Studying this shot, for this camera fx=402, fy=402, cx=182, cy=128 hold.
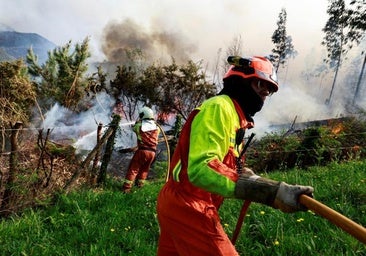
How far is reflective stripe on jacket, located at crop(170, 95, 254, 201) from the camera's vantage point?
6.96ft

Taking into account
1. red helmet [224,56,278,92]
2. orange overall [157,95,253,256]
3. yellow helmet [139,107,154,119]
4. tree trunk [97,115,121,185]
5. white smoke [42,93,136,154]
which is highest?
red helmet [224,56,278,92]

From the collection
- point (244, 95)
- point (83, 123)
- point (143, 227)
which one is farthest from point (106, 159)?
point (83, 123)

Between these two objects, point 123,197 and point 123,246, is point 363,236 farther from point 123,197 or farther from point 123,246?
point 123,197

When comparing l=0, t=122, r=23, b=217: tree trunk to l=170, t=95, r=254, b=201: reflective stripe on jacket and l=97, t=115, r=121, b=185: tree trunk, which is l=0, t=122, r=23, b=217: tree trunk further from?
l=170, t=95, r=254, b=201: reflective stripe on jacket

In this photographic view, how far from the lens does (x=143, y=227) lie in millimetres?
5090

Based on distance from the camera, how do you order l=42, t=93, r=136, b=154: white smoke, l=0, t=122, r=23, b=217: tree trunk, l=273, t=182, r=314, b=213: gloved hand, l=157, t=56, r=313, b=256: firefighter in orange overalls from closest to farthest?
l=273, t=182, r=314, b=213: gloved hand, l=157, t=56, r=313, b=256: firefighter in orange overalls, l=0, t=122, r=23, b=217: tree trunk, l=42, t=93, r=136, b=154: white smoke

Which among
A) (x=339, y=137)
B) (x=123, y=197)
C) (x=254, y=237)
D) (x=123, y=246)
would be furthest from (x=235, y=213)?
(x=339, y=137)

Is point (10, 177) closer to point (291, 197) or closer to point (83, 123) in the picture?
point (291, 197)

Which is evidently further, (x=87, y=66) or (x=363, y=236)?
(x=87, y=66)

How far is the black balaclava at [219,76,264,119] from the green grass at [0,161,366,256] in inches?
74.0

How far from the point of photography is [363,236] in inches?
60.1

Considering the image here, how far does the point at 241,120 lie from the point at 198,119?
34cm

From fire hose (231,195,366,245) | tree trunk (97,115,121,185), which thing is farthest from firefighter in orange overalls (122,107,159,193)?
fire hose (231,195,366,245)

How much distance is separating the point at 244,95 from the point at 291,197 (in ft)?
2.72
